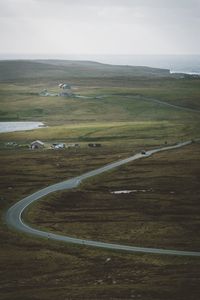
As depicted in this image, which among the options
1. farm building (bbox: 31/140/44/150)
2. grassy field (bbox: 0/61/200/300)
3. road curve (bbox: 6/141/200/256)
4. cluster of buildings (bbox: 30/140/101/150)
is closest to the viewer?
grassy field (bbox: 0/61/200/300)

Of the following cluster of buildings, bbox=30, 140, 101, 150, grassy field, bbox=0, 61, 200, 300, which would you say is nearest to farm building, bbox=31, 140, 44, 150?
cluster of buildings, bbox=30, 140, 101, 150

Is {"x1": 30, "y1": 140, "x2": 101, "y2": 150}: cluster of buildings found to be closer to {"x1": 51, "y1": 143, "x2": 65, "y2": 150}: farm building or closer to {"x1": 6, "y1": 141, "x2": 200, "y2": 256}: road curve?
{"x1": 51, "y1": 143, "x2": 65, "y2": 150}: farm building

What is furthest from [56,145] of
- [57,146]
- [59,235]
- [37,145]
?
[59,235]

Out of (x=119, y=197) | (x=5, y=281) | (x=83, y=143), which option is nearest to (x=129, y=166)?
(x=119, y=197)

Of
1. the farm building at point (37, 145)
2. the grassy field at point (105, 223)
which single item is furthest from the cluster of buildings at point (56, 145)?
the grassy field at point (105, 223)

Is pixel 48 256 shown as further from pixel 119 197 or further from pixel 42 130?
pixel 42 130

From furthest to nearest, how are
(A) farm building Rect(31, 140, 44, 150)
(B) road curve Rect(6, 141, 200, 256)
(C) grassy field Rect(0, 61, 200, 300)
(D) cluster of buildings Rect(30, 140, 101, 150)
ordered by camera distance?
(A) farm building Rect(31, 140, 44, 150) < (D) cluster of buildings Rect(30, 140, 101, 150) < (B) road curve Rect(6, 141, 200, 256) < (C) grassy field Rect(0, 61, 200, 300)

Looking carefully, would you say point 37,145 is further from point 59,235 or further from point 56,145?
point 59,235

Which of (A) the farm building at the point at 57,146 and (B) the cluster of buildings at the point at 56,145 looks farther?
(A) the farm building at the point at 57,146

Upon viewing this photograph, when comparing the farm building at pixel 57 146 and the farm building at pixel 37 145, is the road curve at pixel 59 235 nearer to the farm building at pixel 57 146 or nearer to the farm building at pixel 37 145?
the farm building at pixel 57 146

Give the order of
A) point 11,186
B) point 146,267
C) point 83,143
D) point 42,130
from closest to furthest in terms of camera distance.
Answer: point 146,267
point 11,186
point 83,143
point 42,130

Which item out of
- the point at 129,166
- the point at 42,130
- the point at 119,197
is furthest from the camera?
the point at 42,130
